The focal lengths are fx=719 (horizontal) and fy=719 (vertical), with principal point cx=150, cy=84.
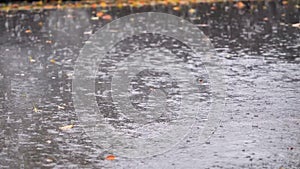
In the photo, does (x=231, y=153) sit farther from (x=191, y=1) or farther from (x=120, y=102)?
(x=191, y=1)

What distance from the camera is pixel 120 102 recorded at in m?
7.47

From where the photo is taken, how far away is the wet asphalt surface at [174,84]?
18.9 ft

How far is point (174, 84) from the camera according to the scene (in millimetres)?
8180

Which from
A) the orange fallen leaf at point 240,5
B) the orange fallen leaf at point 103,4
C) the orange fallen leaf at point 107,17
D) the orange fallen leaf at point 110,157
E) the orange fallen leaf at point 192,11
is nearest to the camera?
the orange fallen leaf at point 110,157

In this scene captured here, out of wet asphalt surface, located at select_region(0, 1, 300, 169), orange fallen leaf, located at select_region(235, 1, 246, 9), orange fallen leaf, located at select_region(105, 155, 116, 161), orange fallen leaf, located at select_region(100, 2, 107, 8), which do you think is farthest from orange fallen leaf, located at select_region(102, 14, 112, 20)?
orange fallen leaf, located at select_region(105, 155, 116, 161)

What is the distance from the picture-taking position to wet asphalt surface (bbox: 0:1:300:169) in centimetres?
577

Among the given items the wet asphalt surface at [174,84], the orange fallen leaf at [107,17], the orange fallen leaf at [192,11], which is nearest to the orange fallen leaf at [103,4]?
the wet asphalt surface at [174,84]

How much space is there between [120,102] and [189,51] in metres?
2.72

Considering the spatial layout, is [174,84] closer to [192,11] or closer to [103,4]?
[192,11]

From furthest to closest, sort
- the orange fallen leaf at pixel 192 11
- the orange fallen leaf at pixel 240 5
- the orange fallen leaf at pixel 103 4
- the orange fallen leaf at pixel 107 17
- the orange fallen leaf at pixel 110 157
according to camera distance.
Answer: the orange fallen leaf at pixel 103 4
the orange fallen leaf at pixel 240 5
the orange fallen leaf at pixel 192 11
the orange fallen leaf at pixel 107 17
the orange fallen leaf at pixel 110 157

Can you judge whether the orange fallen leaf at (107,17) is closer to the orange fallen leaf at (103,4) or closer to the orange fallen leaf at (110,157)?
the orange fallen leaf at (103,4)

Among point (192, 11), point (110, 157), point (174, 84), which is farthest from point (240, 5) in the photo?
point (110, 157)

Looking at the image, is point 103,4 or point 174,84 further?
point 103,4

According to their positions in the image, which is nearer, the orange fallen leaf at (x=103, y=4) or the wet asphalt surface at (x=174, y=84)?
the wet asphalt surface at (x=174, y=84)
